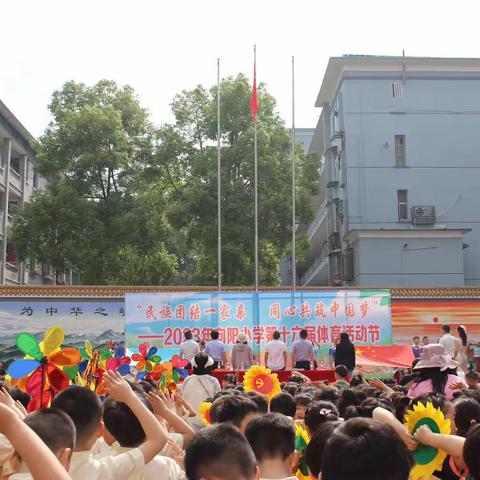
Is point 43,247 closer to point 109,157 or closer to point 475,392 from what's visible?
point 109,157

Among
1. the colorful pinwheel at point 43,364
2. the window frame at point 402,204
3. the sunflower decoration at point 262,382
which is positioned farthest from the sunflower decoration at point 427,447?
the window frame at point 402,204

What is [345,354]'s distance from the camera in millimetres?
13070

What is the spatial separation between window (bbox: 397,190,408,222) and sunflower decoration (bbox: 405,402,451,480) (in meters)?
25.2

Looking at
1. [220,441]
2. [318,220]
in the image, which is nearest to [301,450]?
[220,441]

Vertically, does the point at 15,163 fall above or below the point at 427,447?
above

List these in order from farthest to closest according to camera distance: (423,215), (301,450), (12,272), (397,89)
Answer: (12,272) < (397,89) < (423,215) < (301,450)

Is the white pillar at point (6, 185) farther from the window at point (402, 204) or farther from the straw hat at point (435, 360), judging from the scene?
the straw hat at point (435, 360)

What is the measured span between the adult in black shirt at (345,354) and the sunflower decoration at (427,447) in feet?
33.6

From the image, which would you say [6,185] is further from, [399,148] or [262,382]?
[262,382]

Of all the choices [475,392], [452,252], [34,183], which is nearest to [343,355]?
[475,392]

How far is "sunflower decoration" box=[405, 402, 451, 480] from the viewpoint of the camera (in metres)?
2.84

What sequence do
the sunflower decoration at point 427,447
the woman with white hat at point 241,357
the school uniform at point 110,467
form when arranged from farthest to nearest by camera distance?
1. the woman with white hat at point 241,357
2. the school uniform at point 110,467
3. the sunflower decoration at point 427,447

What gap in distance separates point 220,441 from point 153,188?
77.5ft

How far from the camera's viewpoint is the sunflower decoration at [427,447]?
112 inches
